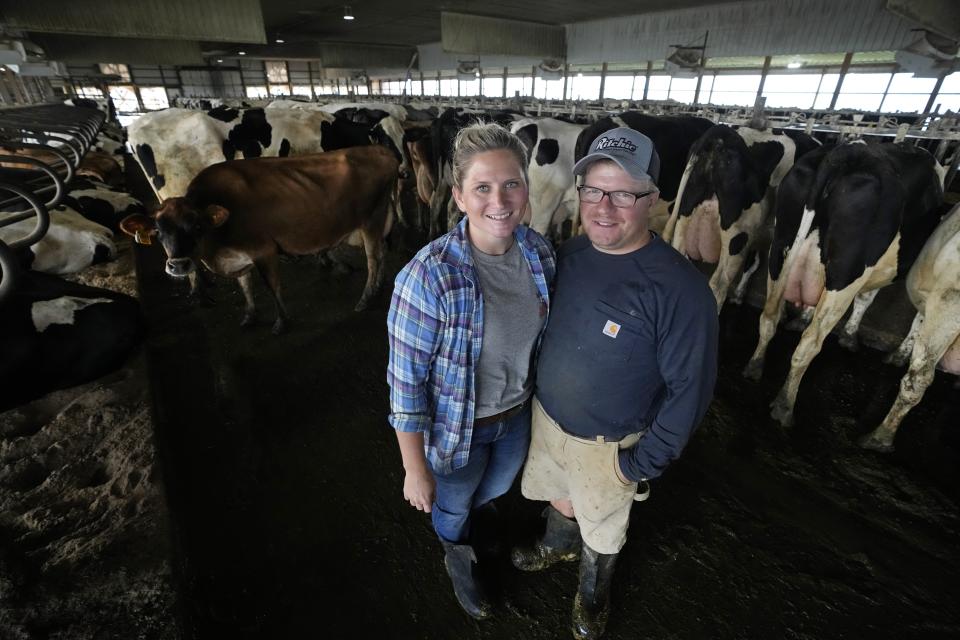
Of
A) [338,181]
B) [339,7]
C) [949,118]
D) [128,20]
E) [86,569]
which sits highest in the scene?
[339,7]

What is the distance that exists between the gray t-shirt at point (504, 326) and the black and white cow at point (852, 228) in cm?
273

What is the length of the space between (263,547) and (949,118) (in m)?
7.17

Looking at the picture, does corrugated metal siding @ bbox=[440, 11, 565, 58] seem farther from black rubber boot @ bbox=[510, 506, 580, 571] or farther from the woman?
black rubber boot @ bbox=[510, 506, 580, 571]

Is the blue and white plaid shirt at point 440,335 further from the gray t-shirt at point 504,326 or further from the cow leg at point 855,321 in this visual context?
the cow leg at point 855,321

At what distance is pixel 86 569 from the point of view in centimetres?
214

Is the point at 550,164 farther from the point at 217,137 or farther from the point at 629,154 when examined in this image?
the point at 629,154

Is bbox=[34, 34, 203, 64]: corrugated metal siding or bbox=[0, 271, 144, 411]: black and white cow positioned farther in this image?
bbox=[34, 34, 203, 64]: corrugated metal siding

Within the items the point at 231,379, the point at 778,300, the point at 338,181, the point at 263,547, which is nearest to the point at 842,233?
the point at 778,300

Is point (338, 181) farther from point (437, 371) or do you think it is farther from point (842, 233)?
point (842, 233)

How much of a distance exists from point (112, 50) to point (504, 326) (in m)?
25.4

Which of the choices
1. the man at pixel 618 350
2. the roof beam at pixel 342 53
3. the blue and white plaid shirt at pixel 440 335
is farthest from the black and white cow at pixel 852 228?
the roof beam at pixel 342 53

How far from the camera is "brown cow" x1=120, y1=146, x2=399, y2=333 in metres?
3.88

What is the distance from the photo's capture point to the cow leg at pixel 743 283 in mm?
5068

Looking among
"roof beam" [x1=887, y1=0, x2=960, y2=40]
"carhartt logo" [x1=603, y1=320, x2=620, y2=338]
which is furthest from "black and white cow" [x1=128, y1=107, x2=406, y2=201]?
"roof beam" [x1=887, y1=0, x2=960, y2=40]
